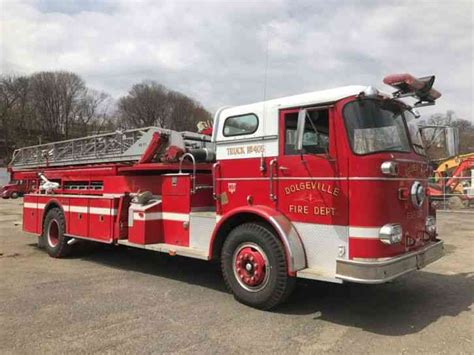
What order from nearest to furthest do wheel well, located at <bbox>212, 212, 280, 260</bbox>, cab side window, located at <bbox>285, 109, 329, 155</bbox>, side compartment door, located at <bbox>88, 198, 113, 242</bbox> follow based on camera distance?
cab side window, located at <bbox>285, 109, 329, 155</bbox> → wheel well, located at <bbox>212, 212, 280, 260</bbox> → side compartment door, located at <bbox>88, 198, 113, 242</bbox>

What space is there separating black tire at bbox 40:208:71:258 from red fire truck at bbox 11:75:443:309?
95.0 inches

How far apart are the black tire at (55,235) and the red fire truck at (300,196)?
2412 millimetres

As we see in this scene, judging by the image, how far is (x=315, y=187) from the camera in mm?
5004

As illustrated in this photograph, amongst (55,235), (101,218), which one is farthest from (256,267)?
(55,235)

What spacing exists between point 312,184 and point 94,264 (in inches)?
197

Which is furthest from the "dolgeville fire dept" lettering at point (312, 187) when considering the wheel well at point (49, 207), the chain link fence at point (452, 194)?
the chain link fence at point (452, 194)

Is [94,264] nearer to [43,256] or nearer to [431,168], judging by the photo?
[43,256]

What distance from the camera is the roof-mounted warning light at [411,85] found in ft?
16.2

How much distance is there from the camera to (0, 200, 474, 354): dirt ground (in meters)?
4.25

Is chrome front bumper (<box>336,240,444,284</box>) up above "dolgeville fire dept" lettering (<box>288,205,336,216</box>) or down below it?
below

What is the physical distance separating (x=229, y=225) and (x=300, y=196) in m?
1.12

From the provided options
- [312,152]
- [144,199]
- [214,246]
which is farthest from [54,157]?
[312,152]

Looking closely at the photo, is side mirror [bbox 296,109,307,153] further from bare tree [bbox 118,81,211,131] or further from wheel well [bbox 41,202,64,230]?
bare tree [bbox 118,81,211,131]

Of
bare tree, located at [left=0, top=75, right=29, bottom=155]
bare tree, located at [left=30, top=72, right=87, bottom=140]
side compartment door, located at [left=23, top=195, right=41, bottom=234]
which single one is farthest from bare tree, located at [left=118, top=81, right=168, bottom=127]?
side compartment door, located at [left=23, top=195, right=41, bottom=234]
